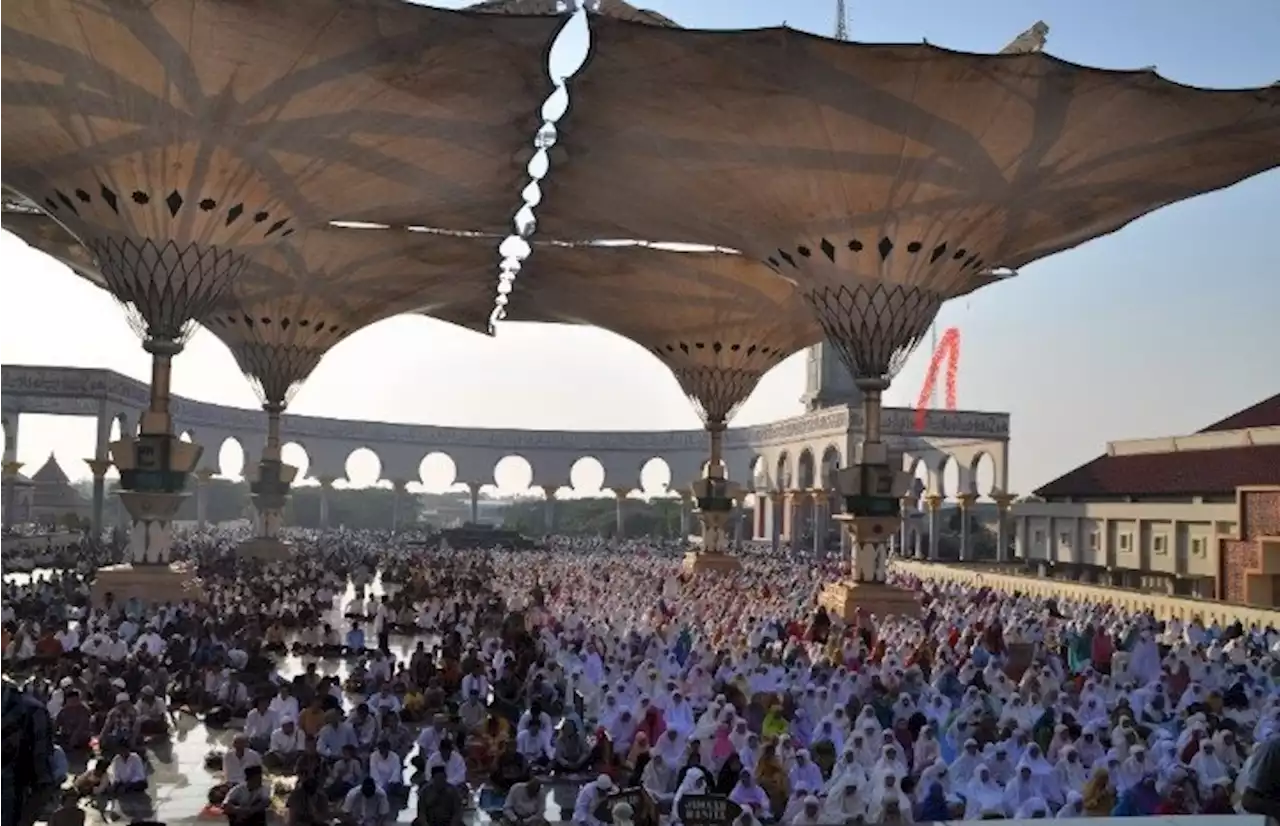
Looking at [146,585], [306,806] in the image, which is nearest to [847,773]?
[306,806]

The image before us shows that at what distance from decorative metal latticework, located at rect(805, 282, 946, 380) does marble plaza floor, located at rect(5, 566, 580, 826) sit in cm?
1318

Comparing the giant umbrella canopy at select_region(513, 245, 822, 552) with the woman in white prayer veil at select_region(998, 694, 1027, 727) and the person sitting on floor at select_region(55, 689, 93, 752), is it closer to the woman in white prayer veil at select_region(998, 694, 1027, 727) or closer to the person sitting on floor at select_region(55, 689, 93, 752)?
the woman in white prayer veil at select_region(998, 694, 1027, 727)

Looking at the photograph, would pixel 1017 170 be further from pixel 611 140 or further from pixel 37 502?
pixel 37 502

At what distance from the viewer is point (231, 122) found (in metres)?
17.1

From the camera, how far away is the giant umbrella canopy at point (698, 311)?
29.5 m

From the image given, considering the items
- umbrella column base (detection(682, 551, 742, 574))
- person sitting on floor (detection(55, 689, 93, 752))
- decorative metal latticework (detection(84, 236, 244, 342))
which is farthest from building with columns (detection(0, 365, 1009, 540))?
person sitting on floor (detection(55, 689, 93, 752))

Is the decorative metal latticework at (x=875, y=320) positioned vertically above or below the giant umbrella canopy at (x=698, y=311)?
below

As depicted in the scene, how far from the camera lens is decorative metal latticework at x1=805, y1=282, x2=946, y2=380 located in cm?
2078

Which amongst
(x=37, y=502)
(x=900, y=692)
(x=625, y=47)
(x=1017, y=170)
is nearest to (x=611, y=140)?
(x=625, y=47)

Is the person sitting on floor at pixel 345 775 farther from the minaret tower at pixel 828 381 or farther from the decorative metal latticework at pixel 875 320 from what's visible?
the minaret tower at pixel 828 381

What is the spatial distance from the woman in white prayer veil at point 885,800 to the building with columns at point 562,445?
34807mm

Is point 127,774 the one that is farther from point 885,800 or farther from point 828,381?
point 828,381

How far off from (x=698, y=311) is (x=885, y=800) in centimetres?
2552

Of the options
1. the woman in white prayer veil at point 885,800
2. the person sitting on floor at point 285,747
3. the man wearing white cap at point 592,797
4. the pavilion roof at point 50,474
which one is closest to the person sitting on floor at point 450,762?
the person sitting on floor at point 285,747
